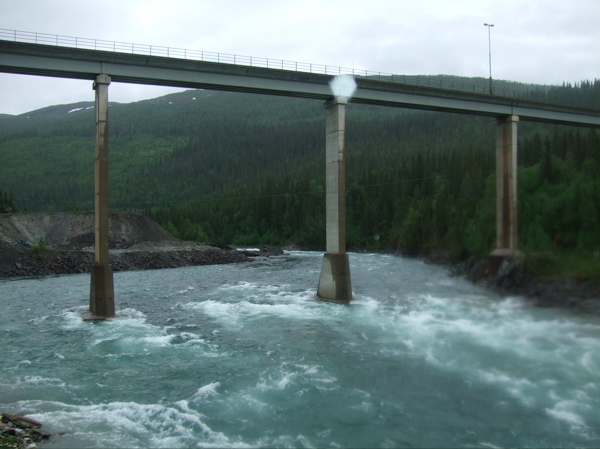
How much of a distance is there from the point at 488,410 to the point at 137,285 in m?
36.1

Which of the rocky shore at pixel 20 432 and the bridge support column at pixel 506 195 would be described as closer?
the rocky shore at pixel 20 432

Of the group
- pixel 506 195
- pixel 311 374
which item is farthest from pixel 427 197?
pixel 311 374

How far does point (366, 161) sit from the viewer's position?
14700 cm

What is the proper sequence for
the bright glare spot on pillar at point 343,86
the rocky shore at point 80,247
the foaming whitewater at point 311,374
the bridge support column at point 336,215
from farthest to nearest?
the rocky shore at point 80,247 < the bright glare spot on pillar at point 343,86 < the bridge support column at point 336,215 < the foaming whitewater at point 311,374

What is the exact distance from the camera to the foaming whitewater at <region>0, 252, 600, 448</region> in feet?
42.5

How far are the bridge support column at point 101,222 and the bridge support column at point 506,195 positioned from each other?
85.5 ft

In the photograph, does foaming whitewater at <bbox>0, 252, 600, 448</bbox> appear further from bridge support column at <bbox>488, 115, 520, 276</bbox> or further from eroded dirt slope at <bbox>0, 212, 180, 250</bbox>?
eroded dirt slope at <bbox>0, 212, 180, 250</bbox>

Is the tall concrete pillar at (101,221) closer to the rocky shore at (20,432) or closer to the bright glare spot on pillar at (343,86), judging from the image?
the bright glare spot on pillar at (343,86)

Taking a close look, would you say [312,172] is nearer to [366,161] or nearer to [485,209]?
[366,161]

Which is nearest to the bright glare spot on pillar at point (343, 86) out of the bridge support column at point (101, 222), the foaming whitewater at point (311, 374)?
the foaming whitewater at point (311, 374)

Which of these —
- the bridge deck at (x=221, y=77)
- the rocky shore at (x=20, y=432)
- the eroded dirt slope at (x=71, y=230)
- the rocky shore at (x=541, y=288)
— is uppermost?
the bridge deck at (x=221, y=77)

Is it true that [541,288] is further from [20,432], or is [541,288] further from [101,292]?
[20,432]

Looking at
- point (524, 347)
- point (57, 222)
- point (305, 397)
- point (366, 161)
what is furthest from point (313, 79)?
point (366, 161)

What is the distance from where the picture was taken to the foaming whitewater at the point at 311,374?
12945 millimetres
